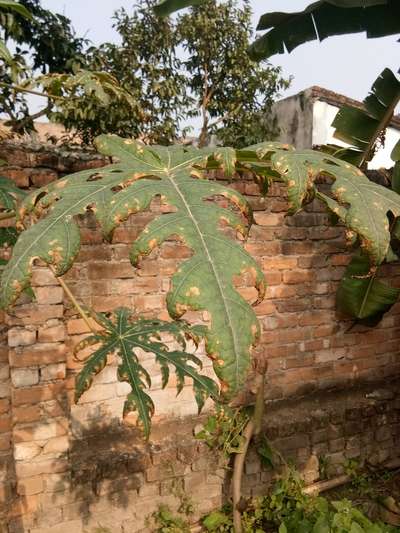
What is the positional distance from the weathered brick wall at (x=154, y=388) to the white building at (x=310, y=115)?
576 centimetres

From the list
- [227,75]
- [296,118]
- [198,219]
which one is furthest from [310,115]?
[198,219]

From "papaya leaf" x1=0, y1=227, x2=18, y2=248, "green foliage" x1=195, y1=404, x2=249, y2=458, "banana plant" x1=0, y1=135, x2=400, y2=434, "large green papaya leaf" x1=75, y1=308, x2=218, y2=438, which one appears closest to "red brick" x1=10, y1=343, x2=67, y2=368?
"large green papaya leaf" x1=75, y1=308, x2=218, y2=438

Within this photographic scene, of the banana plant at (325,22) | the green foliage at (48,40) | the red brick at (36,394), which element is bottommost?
the red brick at (36,394)

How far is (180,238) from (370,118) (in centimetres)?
249

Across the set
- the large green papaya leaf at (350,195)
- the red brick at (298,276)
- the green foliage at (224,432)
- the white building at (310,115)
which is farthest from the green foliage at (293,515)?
the white building at (310,115)

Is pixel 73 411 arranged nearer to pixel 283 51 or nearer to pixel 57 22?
pixel 283 51

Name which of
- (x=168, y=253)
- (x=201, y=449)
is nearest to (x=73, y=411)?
(x=201, y=449)

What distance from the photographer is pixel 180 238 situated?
768 millimetres

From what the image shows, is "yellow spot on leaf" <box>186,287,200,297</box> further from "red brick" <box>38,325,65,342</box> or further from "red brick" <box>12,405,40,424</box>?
"red brick" <box>12,405,40,424</box>

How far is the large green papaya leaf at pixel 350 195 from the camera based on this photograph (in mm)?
803

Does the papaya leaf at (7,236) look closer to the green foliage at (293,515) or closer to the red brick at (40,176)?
the red brick at (40,176)

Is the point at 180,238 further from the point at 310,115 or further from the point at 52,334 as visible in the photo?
the point at 310,115

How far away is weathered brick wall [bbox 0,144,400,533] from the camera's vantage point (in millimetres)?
1947

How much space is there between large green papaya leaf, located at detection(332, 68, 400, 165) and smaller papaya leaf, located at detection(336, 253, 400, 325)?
2.33 ft
